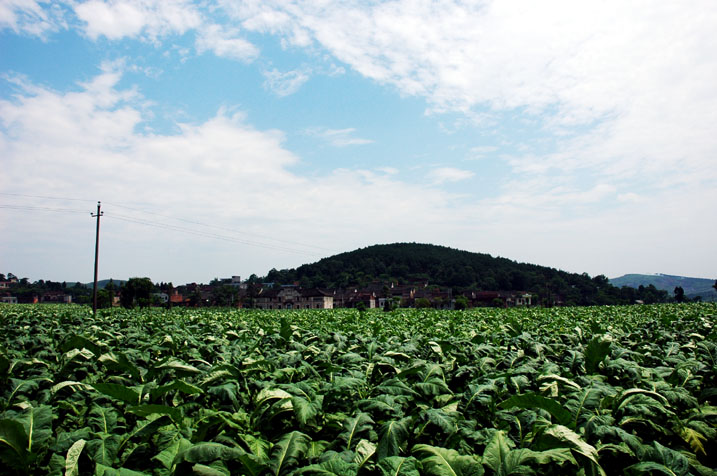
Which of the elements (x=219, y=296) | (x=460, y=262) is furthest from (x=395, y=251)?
(x=219, y=296)

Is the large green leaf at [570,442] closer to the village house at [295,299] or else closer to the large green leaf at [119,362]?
the large green leaf at [119,362]

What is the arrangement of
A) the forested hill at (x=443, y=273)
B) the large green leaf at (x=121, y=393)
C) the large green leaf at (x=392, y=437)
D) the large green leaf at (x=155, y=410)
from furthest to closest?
the forested hill at (x=443, y=273), the large green leaf at (x=121, y=393), the large green leaf at (x=155, y=410), the large green leaf at (x=392, y=437)

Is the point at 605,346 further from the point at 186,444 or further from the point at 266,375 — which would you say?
the point at 186,444

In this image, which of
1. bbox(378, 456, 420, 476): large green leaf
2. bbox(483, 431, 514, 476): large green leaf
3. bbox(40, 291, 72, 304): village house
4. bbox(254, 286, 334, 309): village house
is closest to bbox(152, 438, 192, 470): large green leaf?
bbox(378, 456, 420, 476): large green leaf

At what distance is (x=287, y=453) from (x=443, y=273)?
560ft

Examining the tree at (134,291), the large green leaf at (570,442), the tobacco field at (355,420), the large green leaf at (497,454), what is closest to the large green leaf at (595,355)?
the tobacco field at (355,420)

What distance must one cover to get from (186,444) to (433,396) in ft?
7.10

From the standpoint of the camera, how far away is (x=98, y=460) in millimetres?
2709

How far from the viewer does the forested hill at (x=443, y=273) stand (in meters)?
140

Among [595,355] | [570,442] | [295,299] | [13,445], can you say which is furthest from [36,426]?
[295,299]

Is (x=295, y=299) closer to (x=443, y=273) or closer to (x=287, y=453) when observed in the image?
(x=443, y=273)

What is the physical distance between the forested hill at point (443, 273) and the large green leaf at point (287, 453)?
463ft

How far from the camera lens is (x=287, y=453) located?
8.45ft

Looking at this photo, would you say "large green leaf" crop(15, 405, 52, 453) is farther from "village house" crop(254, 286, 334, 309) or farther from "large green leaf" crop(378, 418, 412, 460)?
"village house" crop(254, 286, 334, 309)
